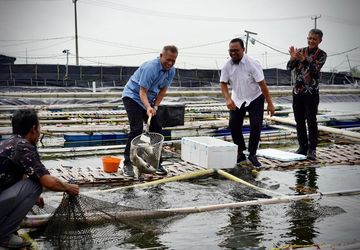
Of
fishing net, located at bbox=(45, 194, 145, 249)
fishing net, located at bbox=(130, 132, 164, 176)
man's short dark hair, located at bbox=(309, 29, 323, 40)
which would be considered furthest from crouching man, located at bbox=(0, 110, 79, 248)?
man's short dark hair, located at bbox=(309, 29, 323, 40)

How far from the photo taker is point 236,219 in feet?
14.4

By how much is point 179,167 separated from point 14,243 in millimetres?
3659

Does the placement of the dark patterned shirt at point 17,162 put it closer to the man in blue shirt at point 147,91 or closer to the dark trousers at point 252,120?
the man in blue shirt at point 147,91

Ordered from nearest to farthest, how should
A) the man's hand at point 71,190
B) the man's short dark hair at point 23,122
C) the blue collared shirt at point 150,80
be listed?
1. the man's short dark hair at point 23,122
2. the man's hand at point 71,190
3. the blue collared shirt at point 150,80

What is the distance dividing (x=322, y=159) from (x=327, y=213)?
9.59ft

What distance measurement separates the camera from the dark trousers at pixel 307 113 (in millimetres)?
7062

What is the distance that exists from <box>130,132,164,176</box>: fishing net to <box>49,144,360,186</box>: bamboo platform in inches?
10.7

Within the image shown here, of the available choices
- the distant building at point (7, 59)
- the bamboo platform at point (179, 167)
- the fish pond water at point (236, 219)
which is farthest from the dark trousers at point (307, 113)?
the distant building at point (7, 59)

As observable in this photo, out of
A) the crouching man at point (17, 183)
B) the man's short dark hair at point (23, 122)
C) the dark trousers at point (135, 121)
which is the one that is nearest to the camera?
the crouching man at point (17, 183)

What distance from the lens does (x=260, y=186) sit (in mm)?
5738


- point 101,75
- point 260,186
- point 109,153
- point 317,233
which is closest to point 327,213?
point 317,233

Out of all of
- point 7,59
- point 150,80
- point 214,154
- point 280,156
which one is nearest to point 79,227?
point 150,80

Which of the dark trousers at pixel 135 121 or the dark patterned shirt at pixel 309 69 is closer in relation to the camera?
the dark trousers at pixel 135 121

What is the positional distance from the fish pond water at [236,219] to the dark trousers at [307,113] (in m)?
1.14
